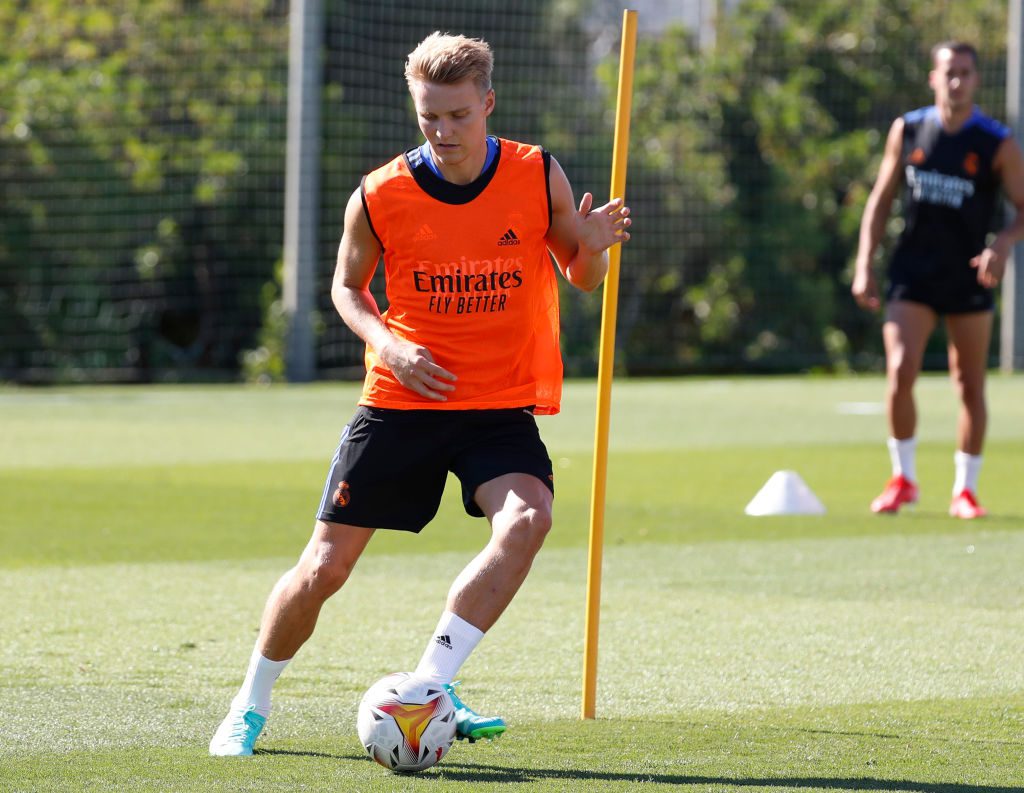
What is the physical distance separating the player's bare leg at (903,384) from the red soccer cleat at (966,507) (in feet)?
0.70

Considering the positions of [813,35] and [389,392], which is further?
[813,35]

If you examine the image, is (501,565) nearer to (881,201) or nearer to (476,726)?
(476,726)

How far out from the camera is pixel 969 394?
9445 millimetres

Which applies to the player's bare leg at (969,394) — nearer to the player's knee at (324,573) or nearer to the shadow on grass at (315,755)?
the player's knee at (324,573)

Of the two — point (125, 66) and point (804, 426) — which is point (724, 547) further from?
point (125, 66)

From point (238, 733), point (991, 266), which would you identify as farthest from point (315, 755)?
point (991, 266)

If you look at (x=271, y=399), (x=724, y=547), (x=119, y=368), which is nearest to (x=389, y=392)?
(x=724, y=547)

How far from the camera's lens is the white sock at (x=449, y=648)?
418 centimetres

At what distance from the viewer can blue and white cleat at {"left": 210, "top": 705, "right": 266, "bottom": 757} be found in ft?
13.9

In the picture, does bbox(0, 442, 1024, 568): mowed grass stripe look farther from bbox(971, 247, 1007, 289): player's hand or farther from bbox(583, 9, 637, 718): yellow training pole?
bbox(583, 9, 637, 718): yellow training pole

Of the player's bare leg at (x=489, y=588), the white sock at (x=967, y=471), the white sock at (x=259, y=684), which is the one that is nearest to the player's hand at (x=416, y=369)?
the player's bare leg at (x=489, y=588)

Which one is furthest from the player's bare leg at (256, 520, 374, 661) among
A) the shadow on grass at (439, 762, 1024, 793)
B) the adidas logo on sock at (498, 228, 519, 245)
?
the adidas logo on sock at (498, 228, 519, 245)

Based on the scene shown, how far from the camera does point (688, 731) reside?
180 inches

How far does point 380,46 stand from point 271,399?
19.8 feet
